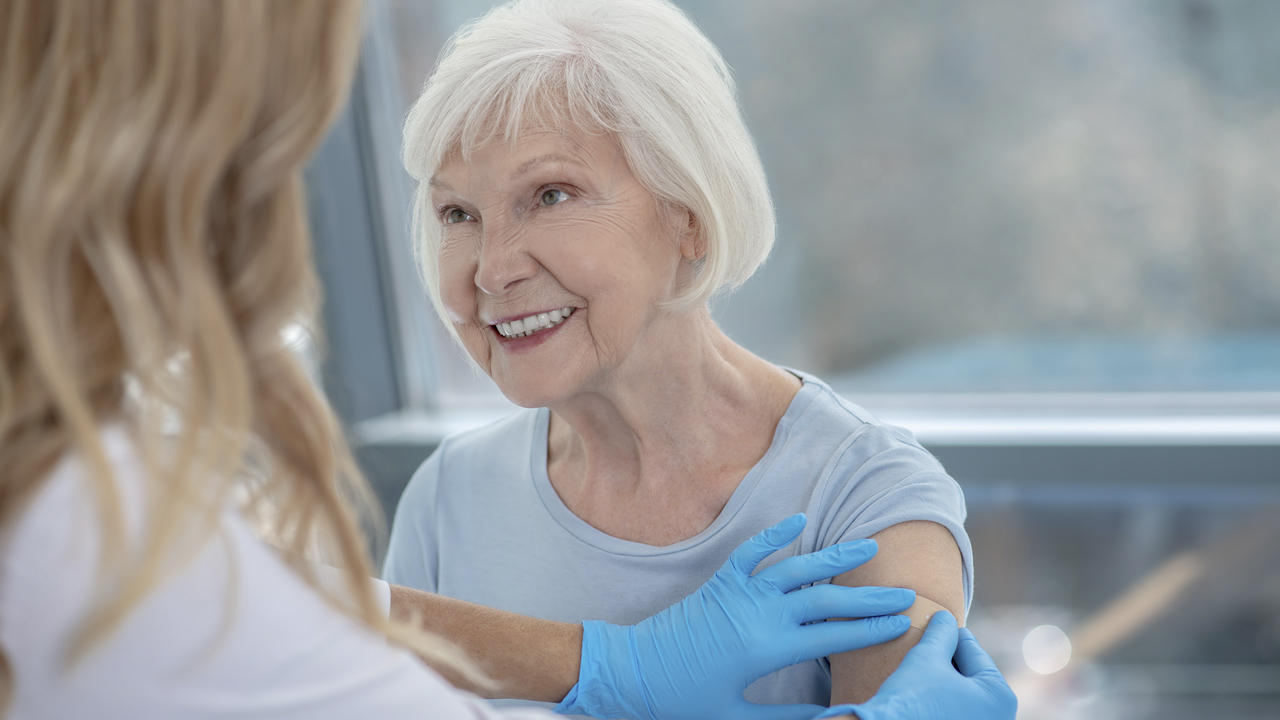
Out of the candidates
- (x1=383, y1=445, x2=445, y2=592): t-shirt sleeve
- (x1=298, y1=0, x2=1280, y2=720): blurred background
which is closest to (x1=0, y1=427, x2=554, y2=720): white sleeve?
(x1=383, y1=445, x2=445, y2=592): t-shirt sleeve

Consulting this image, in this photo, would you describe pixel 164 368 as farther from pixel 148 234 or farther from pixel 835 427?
pixel 835 427

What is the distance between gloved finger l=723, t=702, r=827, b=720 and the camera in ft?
3.71

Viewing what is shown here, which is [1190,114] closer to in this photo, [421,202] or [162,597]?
[421,202]

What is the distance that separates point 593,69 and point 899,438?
2.04 feet

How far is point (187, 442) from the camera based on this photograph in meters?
0.65

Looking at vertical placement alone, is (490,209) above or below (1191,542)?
above

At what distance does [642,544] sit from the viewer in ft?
4.19

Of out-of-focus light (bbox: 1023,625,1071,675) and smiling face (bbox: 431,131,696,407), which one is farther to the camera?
out-of-focus light (bbox: 1023,625,1071,675)

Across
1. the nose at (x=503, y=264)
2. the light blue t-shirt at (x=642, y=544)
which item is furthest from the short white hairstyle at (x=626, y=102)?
the light blue t-shirt at (x=642, y=544)

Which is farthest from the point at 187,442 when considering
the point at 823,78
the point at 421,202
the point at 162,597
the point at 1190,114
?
the point at 1190,114

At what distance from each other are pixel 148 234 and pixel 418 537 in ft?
3.07

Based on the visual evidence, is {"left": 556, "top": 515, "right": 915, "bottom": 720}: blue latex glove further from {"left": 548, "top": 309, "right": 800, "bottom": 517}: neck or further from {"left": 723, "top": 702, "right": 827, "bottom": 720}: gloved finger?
{"left": 548, "top": 309, "right": 800, "bottom": 517}: neck

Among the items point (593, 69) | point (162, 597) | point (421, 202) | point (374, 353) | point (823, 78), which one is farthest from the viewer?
point (374, 353)

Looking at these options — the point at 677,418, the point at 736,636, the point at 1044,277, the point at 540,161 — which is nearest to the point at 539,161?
the point at 540,161
